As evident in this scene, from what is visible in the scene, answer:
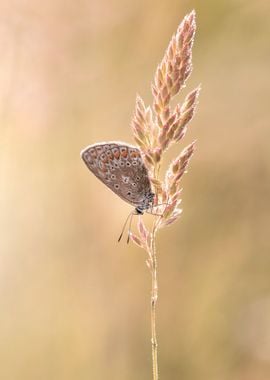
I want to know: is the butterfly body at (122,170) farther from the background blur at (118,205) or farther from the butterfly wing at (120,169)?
the background blur at (118,205)

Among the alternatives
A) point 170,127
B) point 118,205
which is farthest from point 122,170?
point 118,205

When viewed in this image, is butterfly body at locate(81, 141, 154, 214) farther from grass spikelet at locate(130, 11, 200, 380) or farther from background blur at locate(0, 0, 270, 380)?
background blur at locate(0, 0, 270, 380)

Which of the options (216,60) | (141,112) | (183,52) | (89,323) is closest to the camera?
(183,52)

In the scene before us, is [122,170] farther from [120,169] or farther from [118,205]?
[118,205]

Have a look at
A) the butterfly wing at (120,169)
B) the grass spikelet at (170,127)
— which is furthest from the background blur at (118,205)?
the grass spikelet at (170,127)

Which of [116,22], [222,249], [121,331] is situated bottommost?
[121,331]

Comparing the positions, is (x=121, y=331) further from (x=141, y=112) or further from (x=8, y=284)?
(x=141, y=112)

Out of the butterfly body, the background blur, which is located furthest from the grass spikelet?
the background blur

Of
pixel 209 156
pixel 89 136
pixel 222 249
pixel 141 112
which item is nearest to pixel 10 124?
pixel 89 136
